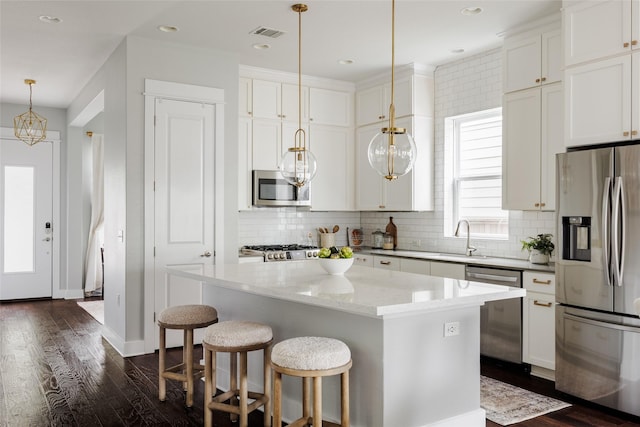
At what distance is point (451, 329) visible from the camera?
2.99 m

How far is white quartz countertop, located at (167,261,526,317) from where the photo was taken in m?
2.51

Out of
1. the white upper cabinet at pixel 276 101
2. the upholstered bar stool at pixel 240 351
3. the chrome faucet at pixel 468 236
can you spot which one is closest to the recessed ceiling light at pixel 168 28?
the white upper cabinet at pixel 276 101

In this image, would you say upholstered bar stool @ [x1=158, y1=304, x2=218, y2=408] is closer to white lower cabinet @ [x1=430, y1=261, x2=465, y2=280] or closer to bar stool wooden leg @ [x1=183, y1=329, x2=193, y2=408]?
bar stool wooden leg @ [x1=183, y1=329, x2=193, y2=408]

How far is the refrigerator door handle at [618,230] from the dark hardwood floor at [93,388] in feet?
3.12

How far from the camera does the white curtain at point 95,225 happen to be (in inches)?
331

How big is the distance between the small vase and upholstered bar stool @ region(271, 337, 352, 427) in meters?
2.53

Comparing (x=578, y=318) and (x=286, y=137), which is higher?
(x=286, y=137)

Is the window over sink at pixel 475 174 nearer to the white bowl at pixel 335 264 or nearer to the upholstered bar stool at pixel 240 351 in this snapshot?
the white bowl at pixel 335 264

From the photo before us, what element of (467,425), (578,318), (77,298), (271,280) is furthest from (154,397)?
(77,298)

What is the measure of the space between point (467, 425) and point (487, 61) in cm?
364

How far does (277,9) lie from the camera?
13.9ft

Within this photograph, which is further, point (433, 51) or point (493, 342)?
point (433, 51)

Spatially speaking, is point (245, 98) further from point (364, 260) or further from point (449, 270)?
point (449, 270)

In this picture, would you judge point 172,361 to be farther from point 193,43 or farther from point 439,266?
point 193,43
